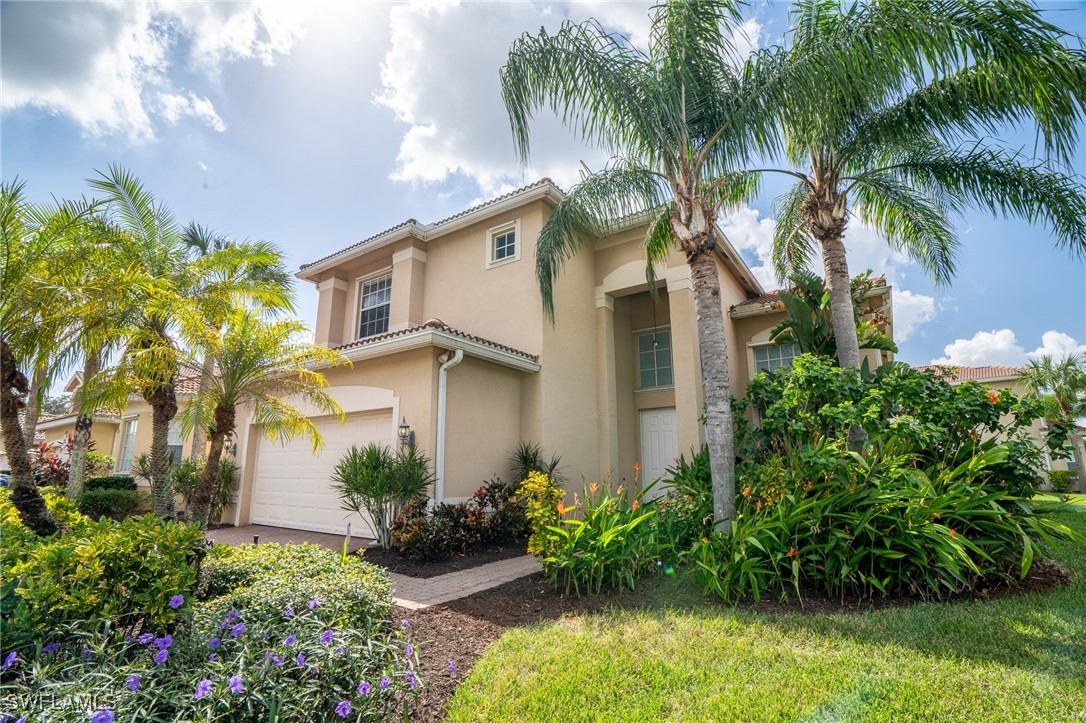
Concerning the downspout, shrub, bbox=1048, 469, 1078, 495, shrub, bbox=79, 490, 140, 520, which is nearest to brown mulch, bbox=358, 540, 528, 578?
the downspout

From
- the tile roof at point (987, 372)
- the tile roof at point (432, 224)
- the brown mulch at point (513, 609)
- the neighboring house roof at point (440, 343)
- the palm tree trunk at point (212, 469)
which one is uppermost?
the tile roof at point (432, 224)

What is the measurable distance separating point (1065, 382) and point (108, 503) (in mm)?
34487

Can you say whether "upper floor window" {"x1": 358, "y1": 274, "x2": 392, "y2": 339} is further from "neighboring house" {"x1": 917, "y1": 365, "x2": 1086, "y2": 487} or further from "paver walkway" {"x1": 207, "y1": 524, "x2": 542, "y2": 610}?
"neighboring house" {"x1": 917, "y1": 365, "x2": 1086, "y2": 487}

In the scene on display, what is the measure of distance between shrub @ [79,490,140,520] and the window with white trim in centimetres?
595

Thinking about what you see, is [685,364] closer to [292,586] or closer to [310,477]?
[310,477]

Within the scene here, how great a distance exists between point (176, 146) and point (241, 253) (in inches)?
79.6

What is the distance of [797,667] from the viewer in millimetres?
3574

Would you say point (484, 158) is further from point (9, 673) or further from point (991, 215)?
point (991, 215)

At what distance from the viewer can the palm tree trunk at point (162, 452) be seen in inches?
272

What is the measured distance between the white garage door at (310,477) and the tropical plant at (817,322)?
8535mm

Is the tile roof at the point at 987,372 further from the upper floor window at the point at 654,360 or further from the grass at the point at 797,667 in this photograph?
the grass at the point at 797,667

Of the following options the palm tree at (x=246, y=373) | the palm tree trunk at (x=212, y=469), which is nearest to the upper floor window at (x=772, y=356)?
the palm tree at (x=246, y=373)

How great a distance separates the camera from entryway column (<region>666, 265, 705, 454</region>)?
433 inches

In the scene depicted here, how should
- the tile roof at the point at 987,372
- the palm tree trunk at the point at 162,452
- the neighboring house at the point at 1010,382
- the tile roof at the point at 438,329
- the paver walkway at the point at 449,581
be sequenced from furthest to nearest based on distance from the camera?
the tile roof at the point at 987,372 → the neighboring house at the point at 1010,382 → the tile roof at the point at 438,329 → the palm tree trunk at the point at 162,452 → the paver walkway at the point at 449,581
